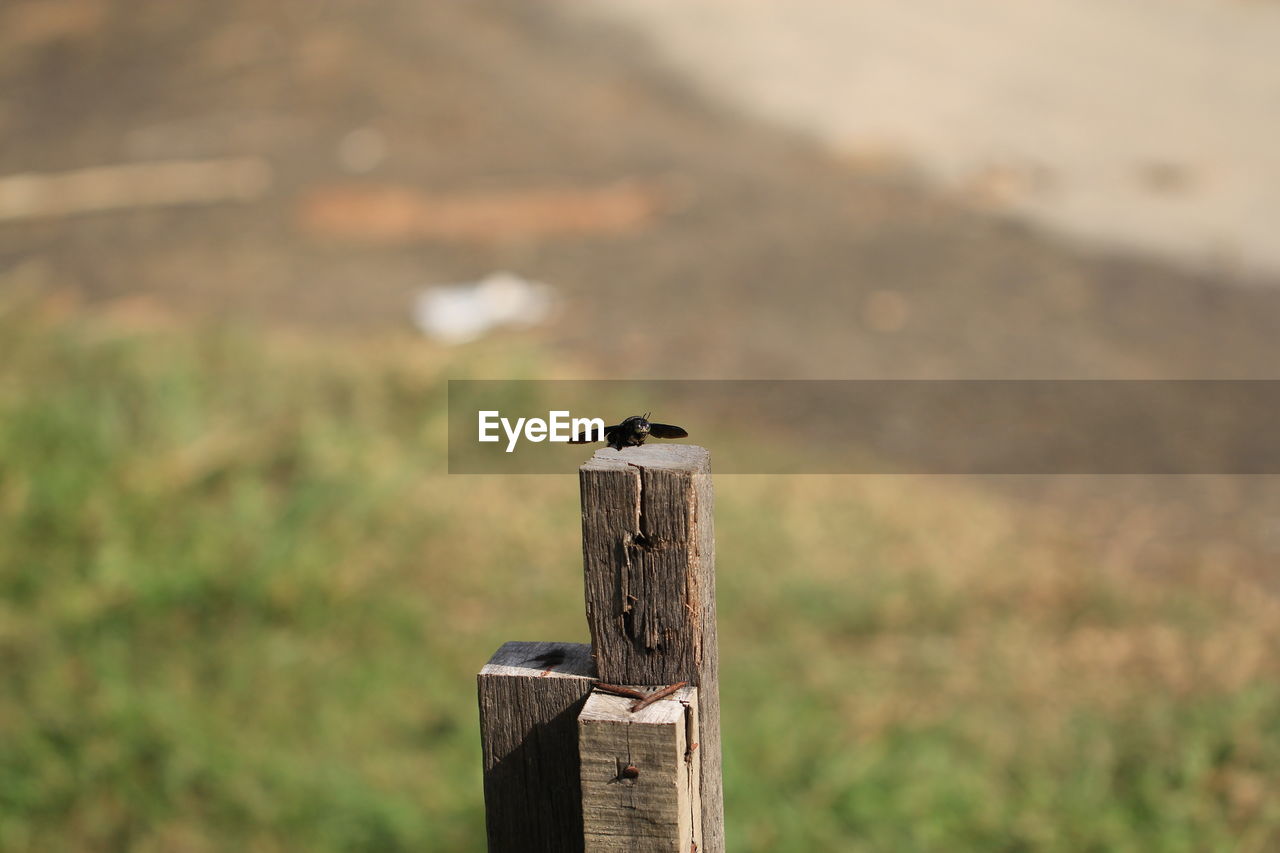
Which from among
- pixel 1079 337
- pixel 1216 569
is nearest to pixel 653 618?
pixel 1216 569

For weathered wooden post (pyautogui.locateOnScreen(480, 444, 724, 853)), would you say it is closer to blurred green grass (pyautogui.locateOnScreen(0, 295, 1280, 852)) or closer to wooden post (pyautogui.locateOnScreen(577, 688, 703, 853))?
wooden post (pyautogui.locateOnScreen(577, 688, 703, 853))

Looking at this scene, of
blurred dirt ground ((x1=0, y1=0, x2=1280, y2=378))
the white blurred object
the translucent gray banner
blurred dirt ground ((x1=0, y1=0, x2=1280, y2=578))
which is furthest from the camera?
the white blurred object

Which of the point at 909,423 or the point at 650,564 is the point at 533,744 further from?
the point at 909,423

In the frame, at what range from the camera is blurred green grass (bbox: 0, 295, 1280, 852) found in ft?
9.86

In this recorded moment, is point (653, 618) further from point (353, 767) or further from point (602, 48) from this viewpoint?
point (602, 48)

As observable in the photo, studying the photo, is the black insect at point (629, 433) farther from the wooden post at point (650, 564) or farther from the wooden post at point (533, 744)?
the wooden post at point (533, 744)

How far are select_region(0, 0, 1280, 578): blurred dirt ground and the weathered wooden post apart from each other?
355 centimetres

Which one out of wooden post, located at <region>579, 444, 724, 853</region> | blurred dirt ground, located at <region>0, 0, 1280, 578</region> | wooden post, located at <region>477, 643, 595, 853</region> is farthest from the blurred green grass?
wooden post, located at <region>579, 444, 724, 853</region>

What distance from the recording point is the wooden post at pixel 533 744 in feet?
4.15

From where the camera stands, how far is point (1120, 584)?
4.09 m

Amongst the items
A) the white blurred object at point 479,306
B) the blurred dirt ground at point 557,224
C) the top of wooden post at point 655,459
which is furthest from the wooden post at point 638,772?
the white blurred object at point 479,306

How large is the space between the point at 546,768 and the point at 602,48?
9330 millimetres

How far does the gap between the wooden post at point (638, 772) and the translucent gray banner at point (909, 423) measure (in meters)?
3.57

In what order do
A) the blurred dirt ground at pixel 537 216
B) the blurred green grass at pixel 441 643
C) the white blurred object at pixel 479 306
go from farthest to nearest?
the white blurred object at pixel 479 306 → the blurred dirt ground at pixel 537 216 → the blurred green grass at pixel 441 643
